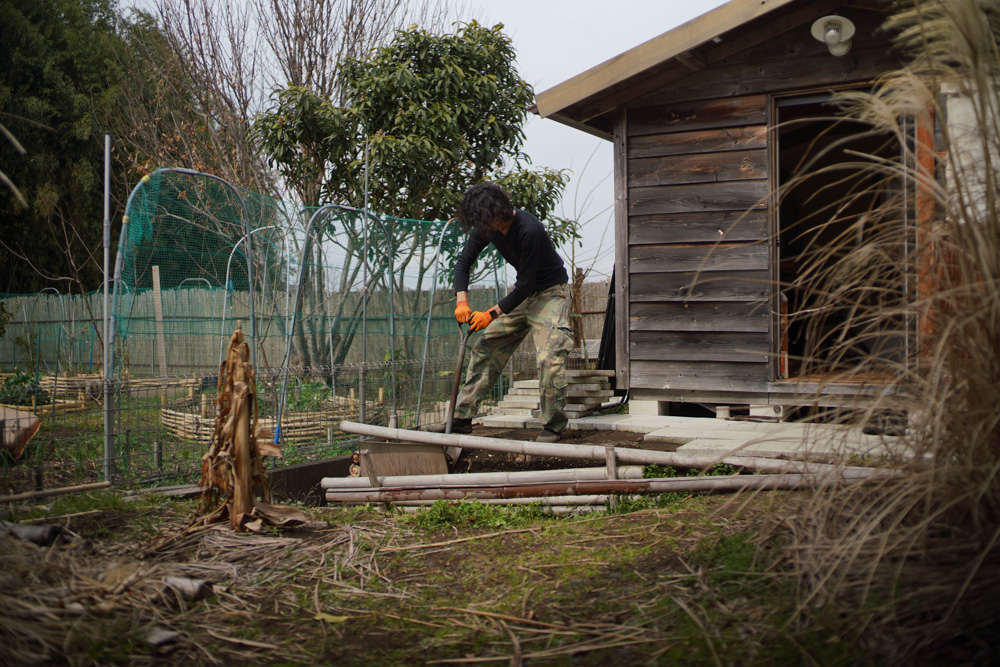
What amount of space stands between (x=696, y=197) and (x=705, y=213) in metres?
0.15

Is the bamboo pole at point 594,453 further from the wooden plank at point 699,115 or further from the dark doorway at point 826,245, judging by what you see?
the wooden plank at point 699,115

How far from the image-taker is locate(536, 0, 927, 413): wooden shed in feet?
18.7

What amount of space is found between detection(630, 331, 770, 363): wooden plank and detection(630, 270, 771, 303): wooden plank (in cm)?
29

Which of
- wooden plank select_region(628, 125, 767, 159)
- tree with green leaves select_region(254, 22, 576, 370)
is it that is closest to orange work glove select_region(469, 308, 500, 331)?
A: wooden plank select_region(628, 125, 767, 159)

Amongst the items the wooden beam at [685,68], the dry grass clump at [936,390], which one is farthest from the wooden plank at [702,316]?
the dry grass clump at [936,390]

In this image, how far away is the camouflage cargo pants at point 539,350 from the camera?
5.12 m

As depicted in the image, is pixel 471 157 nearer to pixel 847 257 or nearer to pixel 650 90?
pixel 650 90

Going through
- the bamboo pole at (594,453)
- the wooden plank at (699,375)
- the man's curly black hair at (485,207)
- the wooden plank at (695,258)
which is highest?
the man's curly black hair at (485,207)

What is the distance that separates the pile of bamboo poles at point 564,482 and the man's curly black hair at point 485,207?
60.3 inches

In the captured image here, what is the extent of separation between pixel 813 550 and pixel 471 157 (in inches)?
366

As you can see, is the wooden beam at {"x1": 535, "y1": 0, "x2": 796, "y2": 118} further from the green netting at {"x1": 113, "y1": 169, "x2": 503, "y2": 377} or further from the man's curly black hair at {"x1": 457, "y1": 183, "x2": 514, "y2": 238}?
the green netting at {"x1": 113, "y1": 169, "x2": 503, "y2": 377}

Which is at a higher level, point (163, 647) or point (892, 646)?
point (892, 646)

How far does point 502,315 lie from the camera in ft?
17.6

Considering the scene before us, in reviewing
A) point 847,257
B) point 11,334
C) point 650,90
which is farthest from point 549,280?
point 11,334
